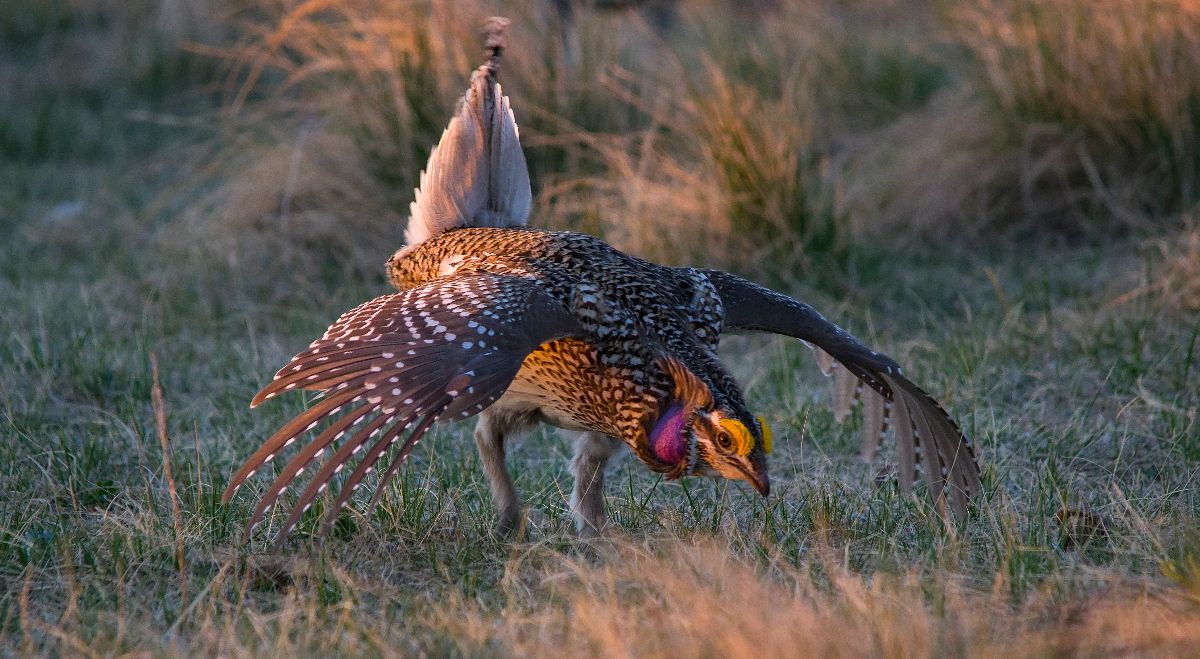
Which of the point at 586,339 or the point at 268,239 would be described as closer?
the point at 586,339

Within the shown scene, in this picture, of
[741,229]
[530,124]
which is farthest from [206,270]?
[741,229]

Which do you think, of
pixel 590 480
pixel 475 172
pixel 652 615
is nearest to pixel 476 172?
pixel 475 172

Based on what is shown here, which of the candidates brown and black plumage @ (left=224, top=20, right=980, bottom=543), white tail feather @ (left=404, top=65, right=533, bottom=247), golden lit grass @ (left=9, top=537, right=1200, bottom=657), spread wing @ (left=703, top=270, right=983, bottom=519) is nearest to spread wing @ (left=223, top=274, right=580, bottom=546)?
brown and black plumage @ (left=224, top=20, right=980, bottom=543)

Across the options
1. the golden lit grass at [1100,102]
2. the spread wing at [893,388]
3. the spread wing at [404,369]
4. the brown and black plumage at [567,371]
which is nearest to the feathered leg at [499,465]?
the brown and black plumage at [567,371]

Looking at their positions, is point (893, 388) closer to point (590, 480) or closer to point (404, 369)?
point (590, 480)

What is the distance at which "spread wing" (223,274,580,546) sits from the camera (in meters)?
2.89

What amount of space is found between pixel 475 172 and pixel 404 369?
132 centimetres

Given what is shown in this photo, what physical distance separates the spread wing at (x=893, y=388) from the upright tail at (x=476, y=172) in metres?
0.79

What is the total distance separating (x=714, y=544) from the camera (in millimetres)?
2932

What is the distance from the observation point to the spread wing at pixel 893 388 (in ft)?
11.6

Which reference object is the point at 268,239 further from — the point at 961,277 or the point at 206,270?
the point at 961,277

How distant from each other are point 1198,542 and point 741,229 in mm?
3023

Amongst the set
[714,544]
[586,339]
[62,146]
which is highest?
[586,339]

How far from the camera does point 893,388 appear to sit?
3682 millimetres
